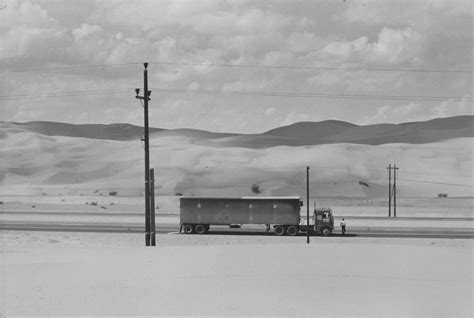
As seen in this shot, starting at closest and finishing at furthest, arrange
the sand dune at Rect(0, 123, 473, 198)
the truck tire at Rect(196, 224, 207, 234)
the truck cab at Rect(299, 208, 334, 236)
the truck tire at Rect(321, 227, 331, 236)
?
1. the truck tire at Rect(321, 227, 331, 236)
2. the truck cab at Rect(299, 208, 334, 236)
3. the truck tire at Rect(196, 224, 207, 234)
4. the sand dune at Rect(0, 123, 473, 198)

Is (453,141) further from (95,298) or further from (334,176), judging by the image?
(95,298)

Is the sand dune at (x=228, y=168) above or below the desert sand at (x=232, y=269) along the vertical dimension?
above

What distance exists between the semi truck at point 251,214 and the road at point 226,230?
2.70ft

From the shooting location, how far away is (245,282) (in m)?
14.1

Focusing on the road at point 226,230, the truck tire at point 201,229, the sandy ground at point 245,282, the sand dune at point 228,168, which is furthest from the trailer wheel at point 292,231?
the sand dune at point 228,168

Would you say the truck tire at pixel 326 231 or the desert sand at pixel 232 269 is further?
the truck tire at pixel 326 231

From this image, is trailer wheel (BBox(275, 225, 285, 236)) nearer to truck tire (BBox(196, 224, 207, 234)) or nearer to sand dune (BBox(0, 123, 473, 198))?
truck tire (BBox(196, 224, 207, 234))

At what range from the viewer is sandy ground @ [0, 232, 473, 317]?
12.1 metres

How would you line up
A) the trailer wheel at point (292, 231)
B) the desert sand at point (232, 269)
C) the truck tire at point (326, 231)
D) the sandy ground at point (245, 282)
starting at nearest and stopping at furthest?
the sandy ground at point (245, 282)
the desert sand at point (232, 269)
the truck tire at point (326, 231)
the trailer wheel at point (292, 231)

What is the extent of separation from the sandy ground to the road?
78.1ft

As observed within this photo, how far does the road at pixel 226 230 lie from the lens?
42781 mm

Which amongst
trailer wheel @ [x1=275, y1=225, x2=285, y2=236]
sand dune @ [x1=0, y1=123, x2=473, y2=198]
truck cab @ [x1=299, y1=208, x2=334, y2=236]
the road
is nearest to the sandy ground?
truck cab @ [x1=299, y1=208, x2=334, y2=236]

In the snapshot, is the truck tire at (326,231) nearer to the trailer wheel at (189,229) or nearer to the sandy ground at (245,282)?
the trailer wheel at (189,229)

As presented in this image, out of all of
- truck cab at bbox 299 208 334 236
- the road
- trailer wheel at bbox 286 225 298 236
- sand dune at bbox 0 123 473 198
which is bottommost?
the road
